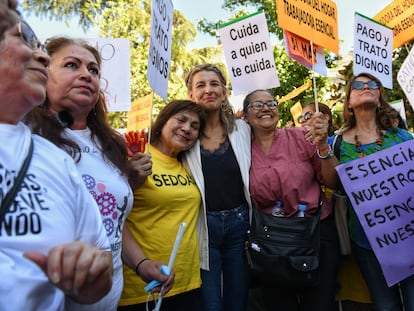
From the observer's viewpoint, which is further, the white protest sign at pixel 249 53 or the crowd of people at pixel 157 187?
the white protest sign at pixel 249 53

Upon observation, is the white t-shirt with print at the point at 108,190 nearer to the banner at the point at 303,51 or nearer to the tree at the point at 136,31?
the banner at the point at 303,51

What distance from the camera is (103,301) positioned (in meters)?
1.24

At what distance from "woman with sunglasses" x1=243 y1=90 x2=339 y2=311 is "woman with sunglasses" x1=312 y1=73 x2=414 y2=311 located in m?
0.14

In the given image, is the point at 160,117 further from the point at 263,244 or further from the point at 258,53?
the point at 258,53

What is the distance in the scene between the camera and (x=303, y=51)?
3533 millimetres

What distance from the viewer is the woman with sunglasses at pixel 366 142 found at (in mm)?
2539

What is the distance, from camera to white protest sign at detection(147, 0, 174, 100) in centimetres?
242

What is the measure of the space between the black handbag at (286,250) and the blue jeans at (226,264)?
4.5 inches

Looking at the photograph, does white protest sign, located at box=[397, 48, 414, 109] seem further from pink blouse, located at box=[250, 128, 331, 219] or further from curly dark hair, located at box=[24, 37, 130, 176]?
curly dark hair, located at box=[24, 37, 130, 176]

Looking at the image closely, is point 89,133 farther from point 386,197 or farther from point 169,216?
point 386,197

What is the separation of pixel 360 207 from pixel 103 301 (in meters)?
1.86

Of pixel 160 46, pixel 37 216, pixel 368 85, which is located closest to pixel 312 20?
pixel 368 85

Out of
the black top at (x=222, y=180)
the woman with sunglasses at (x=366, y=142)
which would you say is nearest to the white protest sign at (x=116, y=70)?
the black top at (x=222, y=180)

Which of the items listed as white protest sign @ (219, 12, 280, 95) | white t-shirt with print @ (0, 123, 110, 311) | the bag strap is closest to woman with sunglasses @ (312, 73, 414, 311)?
white protest sign @ (219, 12, 280, 95)
